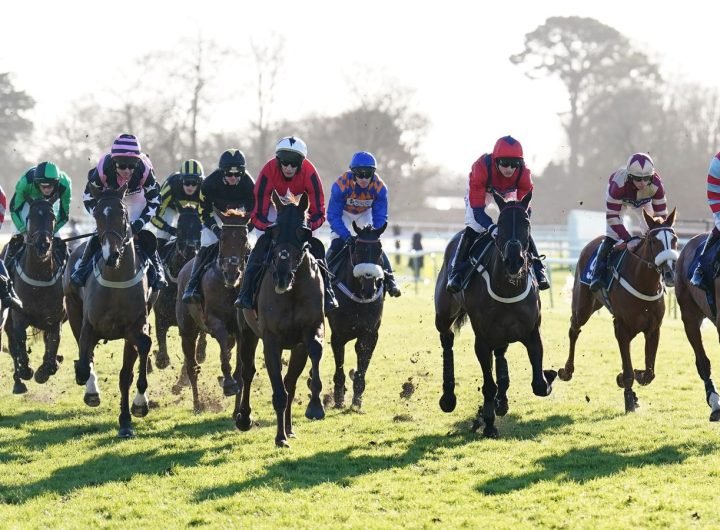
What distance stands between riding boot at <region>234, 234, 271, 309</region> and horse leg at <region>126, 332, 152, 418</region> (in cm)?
107

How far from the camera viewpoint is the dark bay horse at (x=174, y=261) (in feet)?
38.0

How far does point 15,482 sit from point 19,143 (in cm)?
5110

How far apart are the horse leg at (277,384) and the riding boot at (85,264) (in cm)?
198

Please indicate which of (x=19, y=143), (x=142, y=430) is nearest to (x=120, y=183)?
(x=142, y=430)

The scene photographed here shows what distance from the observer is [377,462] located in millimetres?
7570

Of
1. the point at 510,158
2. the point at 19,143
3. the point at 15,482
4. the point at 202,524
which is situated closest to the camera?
the point at 202,524

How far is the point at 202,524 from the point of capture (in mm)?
6078

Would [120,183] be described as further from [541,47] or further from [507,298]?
[541,47]

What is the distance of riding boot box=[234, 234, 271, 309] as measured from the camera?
8.33 meters

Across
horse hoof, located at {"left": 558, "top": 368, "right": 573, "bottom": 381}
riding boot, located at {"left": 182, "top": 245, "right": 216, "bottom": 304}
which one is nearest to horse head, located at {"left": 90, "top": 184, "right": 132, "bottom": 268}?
riding boot, located at {"left": 182, "top": 245, "right": 216, "bottom": 304}

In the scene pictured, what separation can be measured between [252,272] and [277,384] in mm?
899

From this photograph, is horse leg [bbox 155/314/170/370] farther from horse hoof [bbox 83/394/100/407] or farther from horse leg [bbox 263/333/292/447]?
horse leg [bbox 263/333/292/447]

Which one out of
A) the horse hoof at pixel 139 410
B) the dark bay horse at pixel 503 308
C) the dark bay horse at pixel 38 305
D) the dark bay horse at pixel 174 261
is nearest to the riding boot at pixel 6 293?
the dark bay horse at pixel 38 305

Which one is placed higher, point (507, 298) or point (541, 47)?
point (541, 47)
